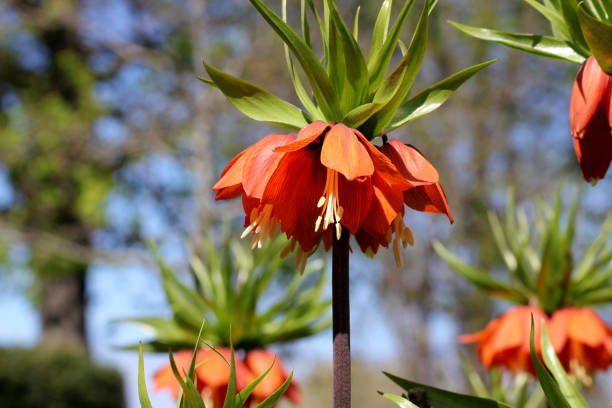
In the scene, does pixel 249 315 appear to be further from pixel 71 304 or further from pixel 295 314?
pixel 71 304

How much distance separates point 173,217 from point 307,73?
992cm

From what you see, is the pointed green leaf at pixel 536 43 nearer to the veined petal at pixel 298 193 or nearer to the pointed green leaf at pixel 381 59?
the pointed green leaf at pixel 381 59

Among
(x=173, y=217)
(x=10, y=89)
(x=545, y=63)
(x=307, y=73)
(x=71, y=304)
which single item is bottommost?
(x=307, y=73)

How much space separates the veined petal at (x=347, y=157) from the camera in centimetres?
63

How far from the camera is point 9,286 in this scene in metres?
10.1

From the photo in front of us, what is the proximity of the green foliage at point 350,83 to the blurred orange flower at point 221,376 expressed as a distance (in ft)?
2.12

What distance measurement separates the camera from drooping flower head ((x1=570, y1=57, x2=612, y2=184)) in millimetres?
663

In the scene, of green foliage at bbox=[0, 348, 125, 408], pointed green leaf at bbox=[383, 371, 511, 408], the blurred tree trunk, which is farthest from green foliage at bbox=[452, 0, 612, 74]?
the blurred tree trunk

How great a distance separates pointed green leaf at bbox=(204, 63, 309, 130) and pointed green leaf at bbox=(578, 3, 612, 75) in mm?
266

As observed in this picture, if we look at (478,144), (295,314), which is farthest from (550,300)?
(478,144)

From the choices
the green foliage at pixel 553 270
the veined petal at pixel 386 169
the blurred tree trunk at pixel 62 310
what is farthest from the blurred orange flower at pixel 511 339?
the blurred tree trunk at pixel 62 310

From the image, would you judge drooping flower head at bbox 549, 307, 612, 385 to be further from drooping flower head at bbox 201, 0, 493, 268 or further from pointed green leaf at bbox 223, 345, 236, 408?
pointed green leaf at bbox 223, 345, 236, 408

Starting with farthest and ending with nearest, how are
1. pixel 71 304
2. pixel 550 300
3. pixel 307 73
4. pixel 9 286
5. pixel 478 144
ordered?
1. pixel 71 304
2. pixel 9 286
3. pixel 478 144
4. pixel 550 300
5. pixel 307 73

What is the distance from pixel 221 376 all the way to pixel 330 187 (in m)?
0.69
